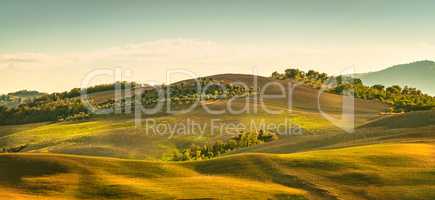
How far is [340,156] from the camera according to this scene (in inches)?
1341

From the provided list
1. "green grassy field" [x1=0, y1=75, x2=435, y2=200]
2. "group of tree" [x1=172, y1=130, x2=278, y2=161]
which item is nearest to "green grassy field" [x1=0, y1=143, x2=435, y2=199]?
"green grassy field" [x1=0, y1=75, x2=435, y2=200]

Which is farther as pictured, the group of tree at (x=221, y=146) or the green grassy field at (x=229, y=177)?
the group of tree at (x=221, y=146)

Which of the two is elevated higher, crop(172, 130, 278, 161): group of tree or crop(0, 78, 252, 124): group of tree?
crop(0, 78, 252, 124): group of tree

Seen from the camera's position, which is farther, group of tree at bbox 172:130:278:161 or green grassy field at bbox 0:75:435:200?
group of tree at bbox 172:130:278:161

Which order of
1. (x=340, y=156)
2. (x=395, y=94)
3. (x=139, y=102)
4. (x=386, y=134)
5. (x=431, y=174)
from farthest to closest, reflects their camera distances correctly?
1. (x=395, y=94)
2. (x=139, y=102)
3. (x=386, y=134)
4. (x=340, y=156)
5. (x=431, y=174)

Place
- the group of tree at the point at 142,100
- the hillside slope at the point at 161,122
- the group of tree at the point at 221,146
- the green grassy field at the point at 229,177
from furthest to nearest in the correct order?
1. the group of tree at the point at 142,100
2. the hillside slope at the point at 161,122
3. the group of tree at the point at 221,146
4. the green grassy field at the point at 229,177

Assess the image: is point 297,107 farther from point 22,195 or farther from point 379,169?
point 22,195

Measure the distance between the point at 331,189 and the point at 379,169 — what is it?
159 inches

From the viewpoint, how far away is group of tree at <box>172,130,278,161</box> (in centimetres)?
6115

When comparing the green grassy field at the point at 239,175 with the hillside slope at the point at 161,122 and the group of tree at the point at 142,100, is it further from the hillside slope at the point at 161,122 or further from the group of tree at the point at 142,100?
the group of tree at the point at 142,100

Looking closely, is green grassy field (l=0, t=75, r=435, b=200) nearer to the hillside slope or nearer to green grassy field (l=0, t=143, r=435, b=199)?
green grassy field (l=0, t=143, r=435, b=199)

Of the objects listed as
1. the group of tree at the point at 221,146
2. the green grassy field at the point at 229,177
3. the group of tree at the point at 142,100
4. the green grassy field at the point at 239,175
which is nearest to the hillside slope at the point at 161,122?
→ the group of tree at the point at 221,146

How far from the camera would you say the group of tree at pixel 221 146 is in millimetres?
61150

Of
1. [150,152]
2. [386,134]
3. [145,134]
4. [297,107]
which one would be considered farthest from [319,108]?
[386,134]
